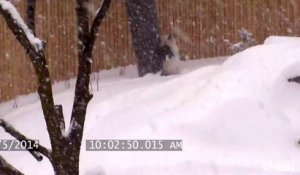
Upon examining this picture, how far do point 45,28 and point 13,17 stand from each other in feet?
28.4

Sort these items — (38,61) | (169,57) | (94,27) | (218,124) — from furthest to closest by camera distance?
(169,57)
(218,124)
(94,27)
(38,61)

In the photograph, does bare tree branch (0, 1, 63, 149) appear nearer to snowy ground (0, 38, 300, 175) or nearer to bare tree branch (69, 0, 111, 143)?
bare tree branch (69, 0, 111, 143)

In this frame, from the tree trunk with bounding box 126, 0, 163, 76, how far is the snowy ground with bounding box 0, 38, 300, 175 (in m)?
3.99

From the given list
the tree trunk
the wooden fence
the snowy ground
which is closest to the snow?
the snowy ground

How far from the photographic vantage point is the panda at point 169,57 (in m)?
9.90

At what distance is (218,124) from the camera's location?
5047 millimetres

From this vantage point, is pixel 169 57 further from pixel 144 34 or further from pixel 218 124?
pixel 218 124

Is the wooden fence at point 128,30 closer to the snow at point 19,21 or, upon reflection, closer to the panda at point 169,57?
the panda at point 169,57

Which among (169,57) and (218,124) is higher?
(218,124)

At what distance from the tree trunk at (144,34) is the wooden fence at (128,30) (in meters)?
1.40

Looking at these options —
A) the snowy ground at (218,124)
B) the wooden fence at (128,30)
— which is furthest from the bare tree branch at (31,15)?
the wooden fence at (128,30)

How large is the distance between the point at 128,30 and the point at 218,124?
6.85m

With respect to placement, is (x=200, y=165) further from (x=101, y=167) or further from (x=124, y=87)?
(x=124, y=87)

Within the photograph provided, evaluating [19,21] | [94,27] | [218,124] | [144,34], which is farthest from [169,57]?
[19,21]
